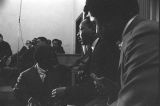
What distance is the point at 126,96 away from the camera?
93 centimetres

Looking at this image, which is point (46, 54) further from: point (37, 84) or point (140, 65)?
point (140, 65)

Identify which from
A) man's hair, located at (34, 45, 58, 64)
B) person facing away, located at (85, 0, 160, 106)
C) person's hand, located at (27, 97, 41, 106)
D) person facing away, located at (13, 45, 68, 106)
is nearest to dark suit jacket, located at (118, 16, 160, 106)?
person facing away, located at (85, 0, 160, 106)

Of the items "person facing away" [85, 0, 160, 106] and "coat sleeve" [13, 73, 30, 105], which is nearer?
"person facing away" [85, 0, 160, 106]

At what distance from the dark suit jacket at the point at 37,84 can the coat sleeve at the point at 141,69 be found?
3.20m

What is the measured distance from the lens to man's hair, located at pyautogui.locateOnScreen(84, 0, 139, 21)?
3.83ft

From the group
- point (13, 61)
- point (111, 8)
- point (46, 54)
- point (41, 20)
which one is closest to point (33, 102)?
point (46, 54)

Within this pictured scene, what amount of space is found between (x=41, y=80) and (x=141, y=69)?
358 cm

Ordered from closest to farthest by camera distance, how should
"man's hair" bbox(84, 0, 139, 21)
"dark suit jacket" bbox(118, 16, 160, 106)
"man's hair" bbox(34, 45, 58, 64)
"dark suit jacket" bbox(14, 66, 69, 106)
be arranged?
1. "dark suit jacket" bbox(118, 16, 160, 106)
2. "man's hair" bbox(84, 0, 139, 21)
3. "dark suit jacket" bbox(14, 66, 69, 106)
4. "man's hair" bbox(34, 45, 58, 64)

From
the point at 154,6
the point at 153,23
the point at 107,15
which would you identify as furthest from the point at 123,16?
the point at 154,6

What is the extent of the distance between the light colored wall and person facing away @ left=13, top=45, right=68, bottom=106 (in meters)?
9.49

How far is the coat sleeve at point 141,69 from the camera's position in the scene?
2.92 feet

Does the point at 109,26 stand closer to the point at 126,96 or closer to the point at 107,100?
the point at 126,96

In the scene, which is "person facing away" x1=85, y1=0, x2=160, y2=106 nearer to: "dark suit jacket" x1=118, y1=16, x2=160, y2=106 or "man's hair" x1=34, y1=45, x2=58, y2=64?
"dark suit jacket" x1=118, y1=16, x2=160, y2=106

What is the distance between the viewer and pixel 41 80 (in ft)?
14.5
